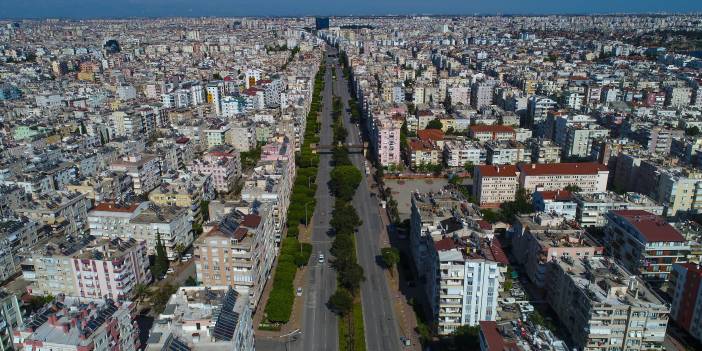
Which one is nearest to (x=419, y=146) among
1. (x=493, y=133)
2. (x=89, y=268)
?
(x=493, y=133)

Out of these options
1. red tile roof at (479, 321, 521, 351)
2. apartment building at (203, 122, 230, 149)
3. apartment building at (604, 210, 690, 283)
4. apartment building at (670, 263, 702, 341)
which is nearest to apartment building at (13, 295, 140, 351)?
red tile roof at (479, 321, 521, 351)

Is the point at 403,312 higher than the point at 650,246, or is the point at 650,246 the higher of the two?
the point at 650,246

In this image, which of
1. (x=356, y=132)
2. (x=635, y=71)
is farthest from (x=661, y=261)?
(x=635, y=71)

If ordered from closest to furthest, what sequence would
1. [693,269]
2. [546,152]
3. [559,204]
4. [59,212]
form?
[693,269]
[59,212]
[559,204]
[546,152]

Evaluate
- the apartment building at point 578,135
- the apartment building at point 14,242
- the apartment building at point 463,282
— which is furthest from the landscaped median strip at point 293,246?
the apartment building at point 578,135

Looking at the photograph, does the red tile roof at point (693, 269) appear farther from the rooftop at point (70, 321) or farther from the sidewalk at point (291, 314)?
the rooftop at point (70, 321)

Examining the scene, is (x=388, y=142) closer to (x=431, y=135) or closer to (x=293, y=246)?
(x=431, y=135)
